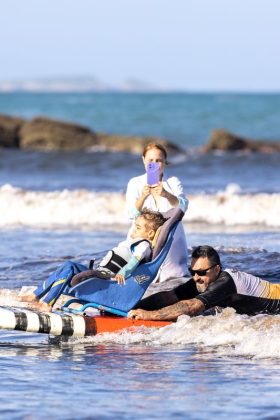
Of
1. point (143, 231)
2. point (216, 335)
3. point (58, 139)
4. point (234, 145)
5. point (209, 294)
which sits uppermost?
point (58, 139)

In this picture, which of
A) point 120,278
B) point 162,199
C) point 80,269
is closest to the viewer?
point 120,278

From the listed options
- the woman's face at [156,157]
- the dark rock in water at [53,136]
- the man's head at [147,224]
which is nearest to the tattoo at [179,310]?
the man's head at [147,224]

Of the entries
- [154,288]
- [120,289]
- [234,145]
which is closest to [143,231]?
[120,289]

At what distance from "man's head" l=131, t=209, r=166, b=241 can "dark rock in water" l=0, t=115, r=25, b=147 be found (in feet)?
93.9

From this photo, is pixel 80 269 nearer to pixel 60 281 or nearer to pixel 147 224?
pixel 60 281

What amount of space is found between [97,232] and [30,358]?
10019mm

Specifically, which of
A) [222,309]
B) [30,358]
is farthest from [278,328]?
[30,358]

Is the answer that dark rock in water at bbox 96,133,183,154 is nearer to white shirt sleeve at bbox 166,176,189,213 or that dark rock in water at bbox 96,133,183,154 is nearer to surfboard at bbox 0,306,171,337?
white shirt sleeve at bbox 166,176,189,213

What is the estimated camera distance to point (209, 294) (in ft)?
33.9

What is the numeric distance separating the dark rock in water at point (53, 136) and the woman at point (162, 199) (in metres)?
27.3

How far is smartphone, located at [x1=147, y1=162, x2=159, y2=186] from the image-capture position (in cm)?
1106

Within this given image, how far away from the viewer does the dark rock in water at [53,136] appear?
128ft

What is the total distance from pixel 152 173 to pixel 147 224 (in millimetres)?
685

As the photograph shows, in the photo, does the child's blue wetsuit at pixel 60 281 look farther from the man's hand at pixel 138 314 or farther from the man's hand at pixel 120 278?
the man's hand at pixel 138 314
